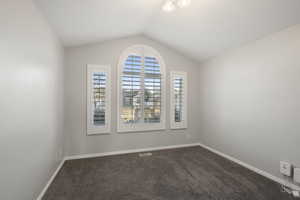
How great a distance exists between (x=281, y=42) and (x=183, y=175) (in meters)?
2.65

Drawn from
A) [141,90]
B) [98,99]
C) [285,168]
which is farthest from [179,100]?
[285,168]

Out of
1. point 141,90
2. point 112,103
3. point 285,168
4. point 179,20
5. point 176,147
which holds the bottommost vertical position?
point 176,147

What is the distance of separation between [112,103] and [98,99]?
1.08 ft

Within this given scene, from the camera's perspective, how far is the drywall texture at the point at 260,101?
1905mm

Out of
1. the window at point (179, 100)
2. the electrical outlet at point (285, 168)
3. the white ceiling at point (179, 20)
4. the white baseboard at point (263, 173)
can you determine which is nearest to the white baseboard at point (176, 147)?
the white baseboard at point (263, 173)

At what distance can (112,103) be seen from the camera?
10.3 feet

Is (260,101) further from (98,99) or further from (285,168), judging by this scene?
(98,99)

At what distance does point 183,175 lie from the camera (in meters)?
2.26

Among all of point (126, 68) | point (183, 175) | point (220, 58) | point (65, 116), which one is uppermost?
point (220, 58)

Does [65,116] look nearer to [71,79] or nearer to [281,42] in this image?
[71,79]

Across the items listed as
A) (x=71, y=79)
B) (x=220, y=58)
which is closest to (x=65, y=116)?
(x=71, y=79)

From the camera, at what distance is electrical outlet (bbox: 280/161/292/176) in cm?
Result: 188

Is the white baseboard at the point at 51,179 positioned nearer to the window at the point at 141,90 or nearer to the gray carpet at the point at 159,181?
the gray carpet at the point at 159,181

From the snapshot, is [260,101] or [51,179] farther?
[260,101]
